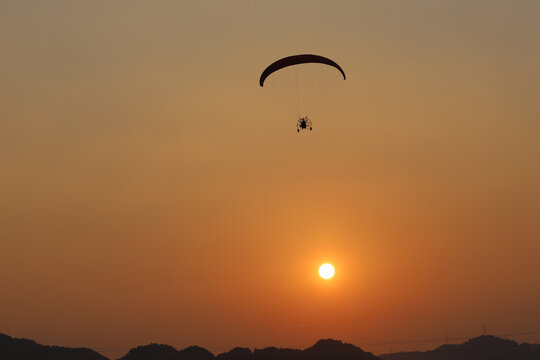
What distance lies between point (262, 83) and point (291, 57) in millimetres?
4923

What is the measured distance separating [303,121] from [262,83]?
9461mm

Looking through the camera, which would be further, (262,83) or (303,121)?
(262,83)

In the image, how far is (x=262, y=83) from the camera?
315 ft

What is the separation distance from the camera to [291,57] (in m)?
93.5

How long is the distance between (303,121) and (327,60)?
29.5 feet

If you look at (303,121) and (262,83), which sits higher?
(262,83)

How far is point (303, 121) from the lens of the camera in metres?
89.2

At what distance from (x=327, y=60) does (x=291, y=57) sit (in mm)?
4133

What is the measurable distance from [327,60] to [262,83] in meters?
8.15

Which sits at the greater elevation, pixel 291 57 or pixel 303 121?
pixel 291 57

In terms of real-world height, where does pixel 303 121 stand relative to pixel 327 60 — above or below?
below
